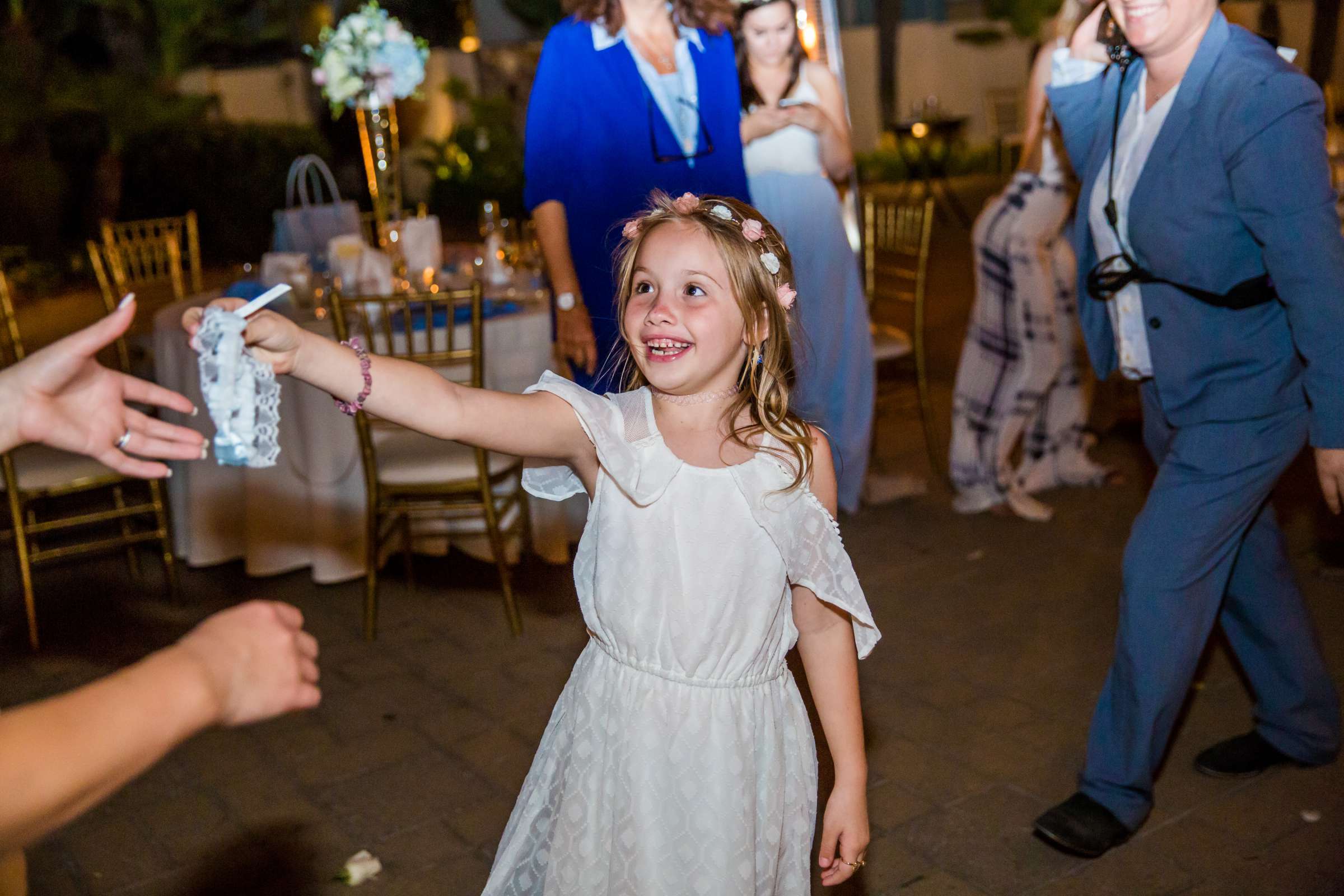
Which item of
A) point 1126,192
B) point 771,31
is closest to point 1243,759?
point 1126,192

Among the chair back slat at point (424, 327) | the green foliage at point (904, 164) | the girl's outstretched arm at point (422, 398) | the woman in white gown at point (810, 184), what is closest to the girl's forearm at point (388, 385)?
the girl's outstretched arm at point (422, 398)

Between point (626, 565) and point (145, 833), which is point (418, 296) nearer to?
point (145, 833)

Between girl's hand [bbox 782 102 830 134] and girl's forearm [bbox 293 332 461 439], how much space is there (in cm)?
286

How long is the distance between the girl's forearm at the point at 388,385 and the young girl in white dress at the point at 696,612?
157 millimetres

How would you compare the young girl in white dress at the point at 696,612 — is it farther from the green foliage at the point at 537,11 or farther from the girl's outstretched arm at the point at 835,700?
the green foliage at the point at 537,11

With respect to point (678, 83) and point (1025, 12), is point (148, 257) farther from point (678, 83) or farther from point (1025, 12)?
point (1025, 12)

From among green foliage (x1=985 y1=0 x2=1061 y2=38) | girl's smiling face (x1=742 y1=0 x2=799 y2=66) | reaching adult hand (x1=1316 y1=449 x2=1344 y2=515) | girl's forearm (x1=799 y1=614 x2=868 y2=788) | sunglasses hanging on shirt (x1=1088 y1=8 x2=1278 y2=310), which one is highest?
green foliage (x1=985 y1=0 x2=1061 y2=38)

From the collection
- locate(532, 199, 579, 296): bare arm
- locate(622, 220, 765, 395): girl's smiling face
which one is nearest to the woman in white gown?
locate(532, 199, 579, 296): bare arm

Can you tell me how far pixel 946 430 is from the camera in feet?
19.9

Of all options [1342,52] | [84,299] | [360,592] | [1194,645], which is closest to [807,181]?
[360,592]

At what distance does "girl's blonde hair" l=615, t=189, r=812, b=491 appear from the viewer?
186 cm

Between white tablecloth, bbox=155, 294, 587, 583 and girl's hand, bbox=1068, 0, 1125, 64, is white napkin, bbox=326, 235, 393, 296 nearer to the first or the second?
white tablecloth, bbox=155, 294, 587, 583

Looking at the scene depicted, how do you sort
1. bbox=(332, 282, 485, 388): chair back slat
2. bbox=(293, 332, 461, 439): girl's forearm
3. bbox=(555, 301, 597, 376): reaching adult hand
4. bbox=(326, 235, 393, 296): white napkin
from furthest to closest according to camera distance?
bbox=(326, 235, 393, 296): white napkin
bbox=(332, 282, 485, 388): chair back slat
bbox=(555, 301, 597, 376): reaching adult hand
bbox=(293, 332, 461, 439): girl's forearm

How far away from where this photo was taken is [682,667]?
5.94ft
